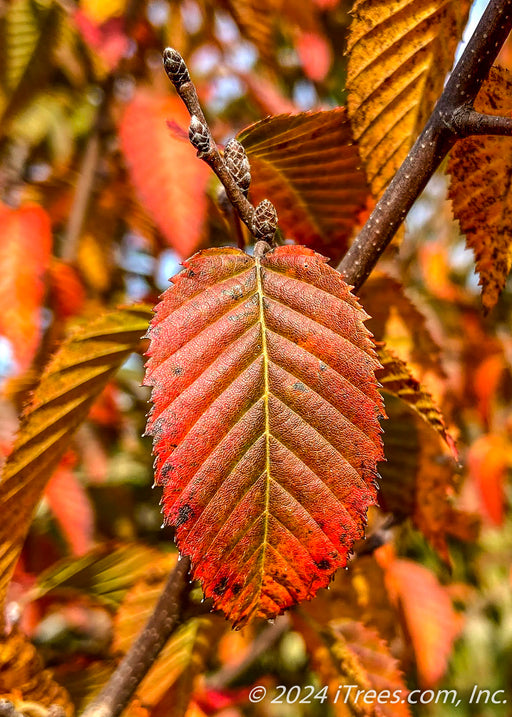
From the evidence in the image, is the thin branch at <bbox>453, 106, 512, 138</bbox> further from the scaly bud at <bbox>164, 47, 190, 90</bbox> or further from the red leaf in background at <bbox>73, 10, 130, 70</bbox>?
the red leaf in background at <bbox>73, 10, 130, 70</bbox>

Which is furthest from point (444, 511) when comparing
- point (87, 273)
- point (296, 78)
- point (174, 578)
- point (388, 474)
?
point (296, 78)

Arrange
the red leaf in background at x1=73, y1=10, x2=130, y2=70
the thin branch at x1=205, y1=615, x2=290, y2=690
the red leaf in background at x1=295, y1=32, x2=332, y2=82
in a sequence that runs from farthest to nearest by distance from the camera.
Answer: the red leaf in background at x1=295, y1=32, x2=332, y2=82
the thin branch at x1=205, y1=615, x2=290, y2=690
the red leaf in background at x1=73, y1=10, x2=130, y2=70

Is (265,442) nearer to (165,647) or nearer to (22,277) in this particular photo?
(165,647)

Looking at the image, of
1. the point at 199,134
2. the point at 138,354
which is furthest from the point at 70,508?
the point at 199,134

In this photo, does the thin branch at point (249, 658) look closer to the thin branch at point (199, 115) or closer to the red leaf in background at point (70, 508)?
the red leaf in background at point (70, 508)

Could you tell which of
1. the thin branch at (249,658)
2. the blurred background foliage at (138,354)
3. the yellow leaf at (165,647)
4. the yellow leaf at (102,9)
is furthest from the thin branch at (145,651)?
the yellow leaf at (102,9)

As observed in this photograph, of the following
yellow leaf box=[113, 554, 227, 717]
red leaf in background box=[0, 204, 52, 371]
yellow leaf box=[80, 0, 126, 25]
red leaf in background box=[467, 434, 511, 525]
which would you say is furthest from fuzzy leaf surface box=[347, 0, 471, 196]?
red leaf in background box=[467, 434, 511, 525]
